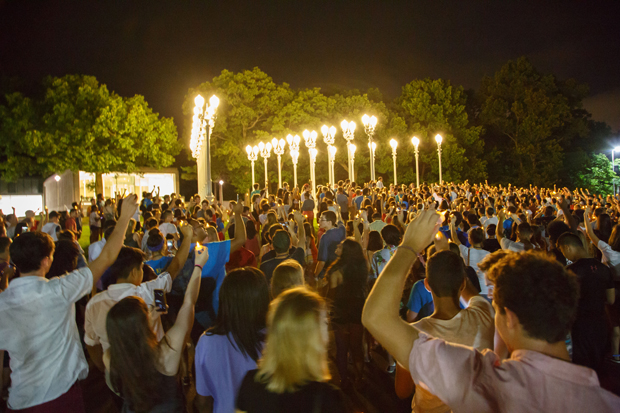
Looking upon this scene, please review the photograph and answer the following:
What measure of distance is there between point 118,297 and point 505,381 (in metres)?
2.99

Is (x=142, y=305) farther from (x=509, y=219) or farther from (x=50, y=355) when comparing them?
(x=509, y=219)

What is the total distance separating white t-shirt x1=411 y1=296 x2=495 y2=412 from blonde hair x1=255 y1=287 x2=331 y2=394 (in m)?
0.84

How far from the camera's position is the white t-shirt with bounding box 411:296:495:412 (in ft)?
8.71

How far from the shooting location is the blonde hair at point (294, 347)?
210cm

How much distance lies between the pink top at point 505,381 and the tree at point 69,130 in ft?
108

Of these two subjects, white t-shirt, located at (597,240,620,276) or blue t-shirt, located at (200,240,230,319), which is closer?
blue t-shirt, located at (200,240,230,319)

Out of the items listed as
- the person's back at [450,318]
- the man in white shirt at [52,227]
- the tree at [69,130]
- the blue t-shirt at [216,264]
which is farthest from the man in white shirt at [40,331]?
the tree at [69,130]

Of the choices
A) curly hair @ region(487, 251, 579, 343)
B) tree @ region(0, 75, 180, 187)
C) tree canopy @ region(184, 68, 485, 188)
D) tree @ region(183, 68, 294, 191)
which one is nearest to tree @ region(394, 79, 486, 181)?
tree canopy @ region(184, 68, 485, 188)

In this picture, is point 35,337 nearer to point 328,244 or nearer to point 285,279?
point 285,279

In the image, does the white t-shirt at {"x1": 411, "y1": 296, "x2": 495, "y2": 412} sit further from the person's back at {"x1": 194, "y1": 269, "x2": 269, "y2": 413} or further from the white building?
the white building

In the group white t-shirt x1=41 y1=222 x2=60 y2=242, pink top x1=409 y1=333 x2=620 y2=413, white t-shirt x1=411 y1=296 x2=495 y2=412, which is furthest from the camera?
white t-shirt x1=41 y1=222 x2=60 y2=242

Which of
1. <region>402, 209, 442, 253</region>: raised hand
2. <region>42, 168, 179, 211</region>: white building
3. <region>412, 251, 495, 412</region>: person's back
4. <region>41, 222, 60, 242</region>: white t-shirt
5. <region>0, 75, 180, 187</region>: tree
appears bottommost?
<region>412, 251, 495, 412</region>: person's back

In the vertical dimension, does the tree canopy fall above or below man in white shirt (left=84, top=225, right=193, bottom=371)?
above

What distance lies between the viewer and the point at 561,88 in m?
38.8
